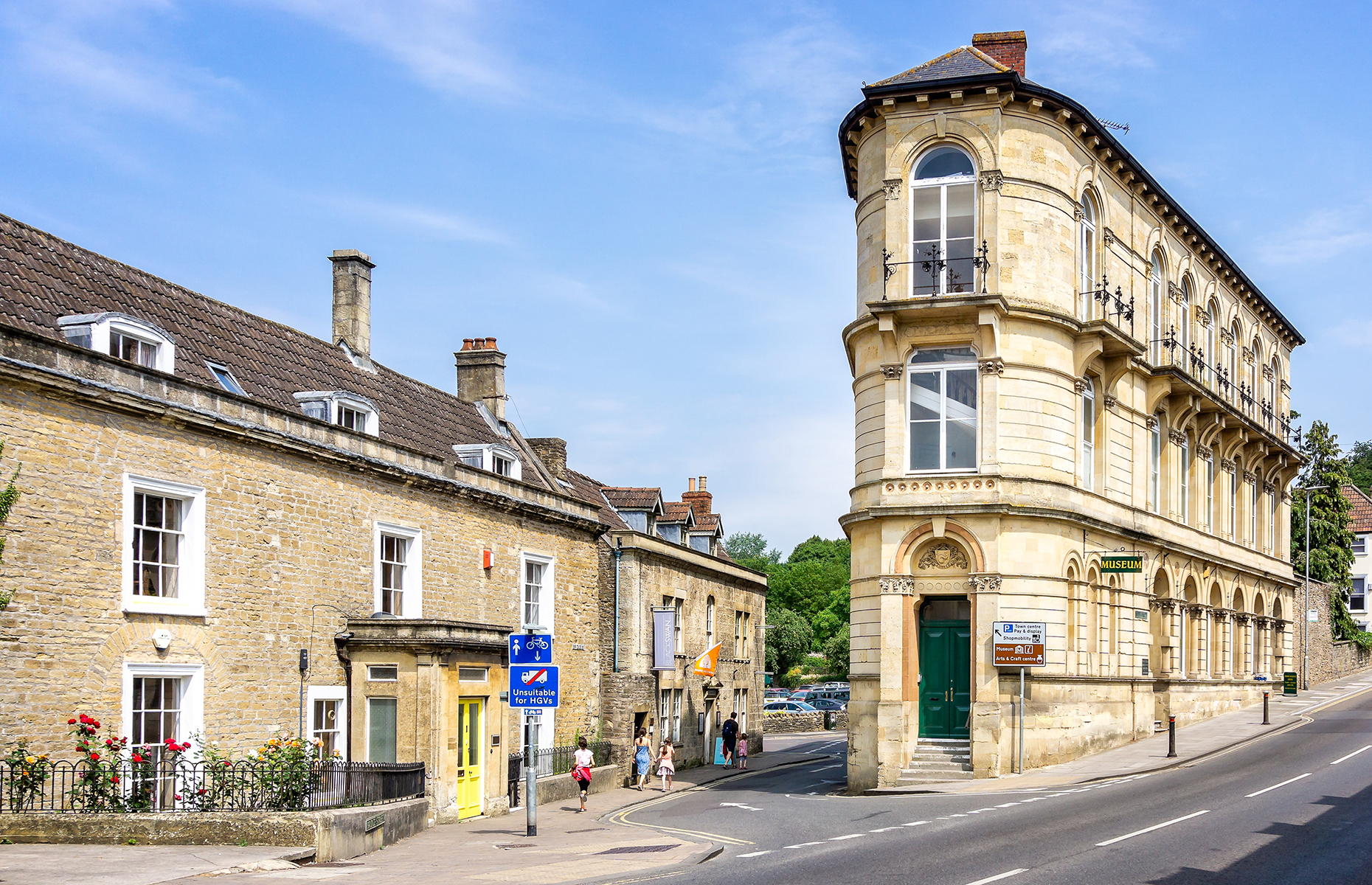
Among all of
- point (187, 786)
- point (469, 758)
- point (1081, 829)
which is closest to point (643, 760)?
point (469, 758)

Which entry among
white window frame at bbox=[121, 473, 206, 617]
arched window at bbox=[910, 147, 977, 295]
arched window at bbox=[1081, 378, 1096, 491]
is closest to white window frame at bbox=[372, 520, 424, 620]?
white window frame at bbox=[121, 473, 206, 617]

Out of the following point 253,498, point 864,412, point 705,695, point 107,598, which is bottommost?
point 705,695

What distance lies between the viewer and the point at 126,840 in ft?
57.0

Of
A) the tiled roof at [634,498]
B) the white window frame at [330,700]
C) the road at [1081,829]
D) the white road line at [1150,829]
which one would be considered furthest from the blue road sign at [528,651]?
the tiled roof at [634,498]

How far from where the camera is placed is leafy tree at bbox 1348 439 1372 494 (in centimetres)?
11698

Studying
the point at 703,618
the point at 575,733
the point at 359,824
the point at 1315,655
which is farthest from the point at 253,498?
the point at 1315,655

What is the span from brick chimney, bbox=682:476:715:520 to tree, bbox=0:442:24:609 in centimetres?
3511

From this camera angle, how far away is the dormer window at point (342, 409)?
89.4 feet

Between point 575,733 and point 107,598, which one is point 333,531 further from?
point 575,733

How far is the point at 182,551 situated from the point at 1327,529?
193 feet

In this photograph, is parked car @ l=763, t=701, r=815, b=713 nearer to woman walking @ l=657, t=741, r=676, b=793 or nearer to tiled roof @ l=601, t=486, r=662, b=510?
tiled roof @ l=601, t=486, r=662, b=510

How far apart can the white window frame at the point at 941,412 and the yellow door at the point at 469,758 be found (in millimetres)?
11371

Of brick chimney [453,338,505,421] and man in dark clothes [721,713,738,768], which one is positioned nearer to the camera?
brick chimney [453,338,505,421]

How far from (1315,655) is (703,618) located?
28814 mm
